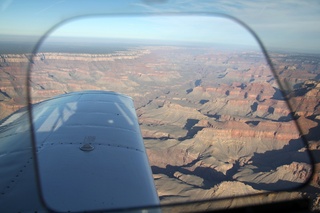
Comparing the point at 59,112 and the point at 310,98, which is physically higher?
the point at 59,112

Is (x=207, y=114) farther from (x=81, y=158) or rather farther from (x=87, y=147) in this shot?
(x=81, y=158)

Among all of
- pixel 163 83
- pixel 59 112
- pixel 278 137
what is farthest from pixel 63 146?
pixel 163 83

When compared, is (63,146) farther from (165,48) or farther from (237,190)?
(165,48)

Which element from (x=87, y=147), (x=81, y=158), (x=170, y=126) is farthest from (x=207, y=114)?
(x=81, y=158)

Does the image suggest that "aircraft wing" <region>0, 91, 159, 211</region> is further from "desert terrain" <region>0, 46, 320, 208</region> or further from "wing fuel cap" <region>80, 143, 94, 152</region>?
"desert terrain" <region>0, 46, 320, 208</region>

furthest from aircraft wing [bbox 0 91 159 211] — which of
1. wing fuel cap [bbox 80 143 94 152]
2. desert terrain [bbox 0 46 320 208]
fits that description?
desert terrain [bbox 0 46 320 208]

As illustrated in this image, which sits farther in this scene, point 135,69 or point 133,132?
point 135,69
